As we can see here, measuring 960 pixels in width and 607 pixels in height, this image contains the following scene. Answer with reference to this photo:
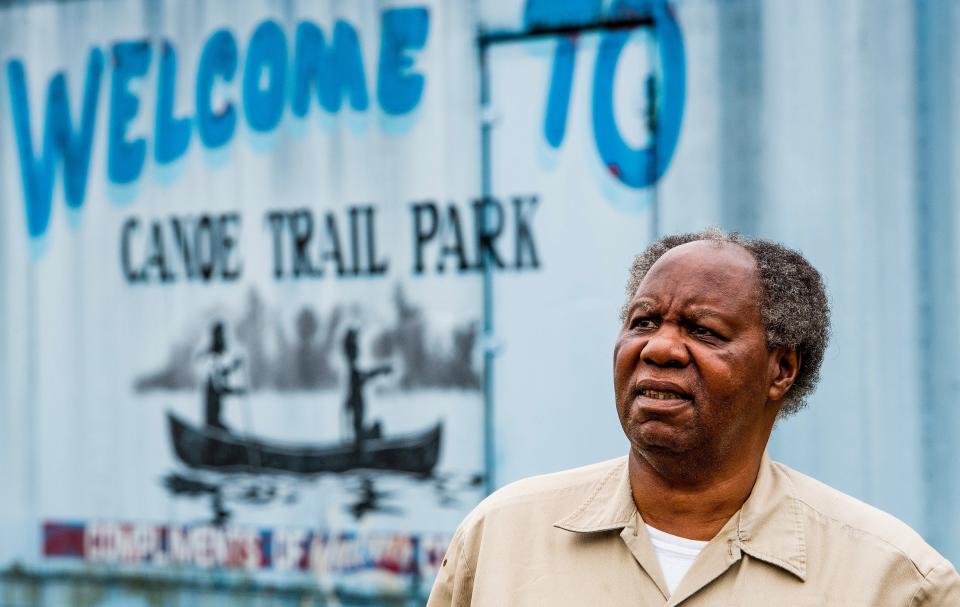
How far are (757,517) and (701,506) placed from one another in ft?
0.29

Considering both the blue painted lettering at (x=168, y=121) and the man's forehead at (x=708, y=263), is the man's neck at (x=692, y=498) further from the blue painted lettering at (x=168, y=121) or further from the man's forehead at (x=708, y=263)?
the blue painted lettering at (x=168, y=121)

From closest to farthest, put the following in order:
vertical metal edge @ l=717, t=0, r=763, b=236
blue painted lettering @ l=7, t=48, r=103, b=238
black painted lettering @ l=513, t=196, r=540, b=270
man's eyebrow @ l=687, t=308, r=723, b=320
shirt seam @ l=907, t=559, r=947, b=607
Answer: shirt seam @ l=907, t=559, r=947, b=607, man's eyebrow @ l=687, t=308, r=723, b=320, vertical metal edge @ l=717, t=0, r=763, b=236, black painted lettering @ l=513, t=196, r=540, b=270, blue painted lettering @ l=7, t=48, r=103, b=238

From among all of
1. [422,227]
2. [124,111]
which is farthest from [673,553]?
[124,111]

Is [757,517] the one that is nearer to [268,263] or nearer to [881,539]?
[881,539]

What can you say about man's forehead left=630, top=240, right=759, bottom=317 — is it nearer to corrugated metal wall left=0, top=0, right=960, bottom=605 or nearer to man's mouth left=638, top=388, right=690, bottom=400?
man's mouth left=638, top=388, right=690, bottom=400

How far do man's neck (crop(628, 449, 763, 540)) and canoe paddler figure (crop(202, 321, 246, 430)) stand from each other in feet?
7.36

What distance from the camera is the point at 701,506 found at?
198 centimetres

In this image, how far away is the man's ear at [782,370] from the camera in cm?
205

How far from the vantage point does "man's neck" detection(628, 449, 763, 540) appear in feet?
6.48

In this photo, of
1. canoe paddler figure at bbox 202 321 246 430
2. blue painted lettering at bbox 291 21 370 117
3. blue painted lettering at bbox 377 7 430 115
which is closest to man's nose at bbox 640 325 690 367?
blue painted lettering at bbox 377 7 430 115

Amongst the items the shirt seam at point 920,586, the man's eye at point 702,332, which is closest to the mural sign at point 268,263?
the man's eye at point 702,332

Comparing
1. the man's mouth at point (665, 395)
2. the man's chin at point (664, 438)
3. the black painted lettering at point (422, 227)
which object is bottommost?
the man's chin at point (664, 438)

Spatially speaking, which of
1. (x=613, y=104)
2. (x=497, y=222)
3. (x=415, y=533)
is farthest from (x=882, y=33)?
(x=415, y=533)

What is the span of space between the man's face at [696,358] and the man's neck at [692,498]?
43mm
